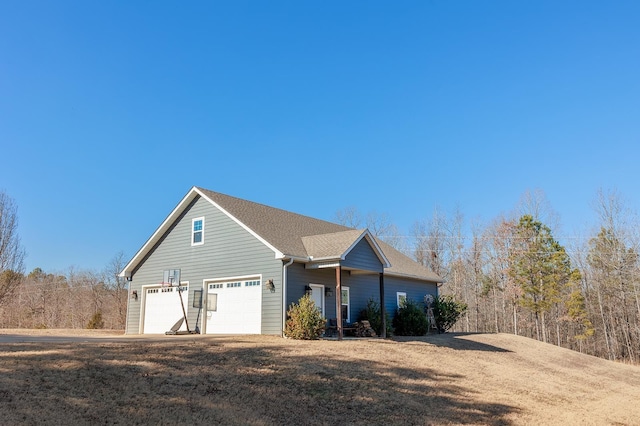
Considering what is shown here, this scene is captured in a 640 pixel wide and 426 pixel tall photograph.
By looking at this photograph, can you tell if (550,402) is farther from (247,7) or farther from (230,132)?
(230,132)

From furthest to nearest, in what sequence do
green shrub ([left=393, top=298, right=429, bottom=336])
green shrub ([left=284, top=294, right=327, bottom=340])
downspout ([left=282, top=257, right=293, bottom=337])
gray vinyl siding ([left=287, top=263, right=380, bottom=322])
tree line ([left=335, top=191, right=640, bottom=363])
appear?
tree line ([left=335, top=191, right=640, bottom=363]), green shrub ([left=393, top=298, right=429, bottom=336]), gray vinyl siding ([left=287, top=263, right=380, bottom=322]), downspout ([left=282, top=257, right=293, bottom=337]), green shrub ([left=284, top=294, right=327, bottom=340])

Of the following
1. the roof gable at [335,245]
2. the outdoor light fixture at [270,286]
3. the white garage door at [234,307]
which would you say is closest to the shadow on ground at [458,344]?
the roof gable at [335,245]

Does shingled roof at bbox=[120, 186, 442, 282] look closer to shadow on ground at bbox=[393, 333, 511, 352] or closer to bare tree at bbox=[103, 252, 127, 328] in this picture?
shadow on ground at bbox=[393, 333, 511, 352]

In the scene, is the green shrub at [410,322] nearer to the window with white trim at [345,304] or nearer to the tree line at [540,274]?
the window with white trim at [345,304]

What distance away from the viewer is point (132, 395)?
816 centimetres

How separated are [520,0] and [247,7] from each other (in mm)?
10844

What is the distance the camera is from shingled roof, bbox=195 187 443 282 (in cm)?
1789

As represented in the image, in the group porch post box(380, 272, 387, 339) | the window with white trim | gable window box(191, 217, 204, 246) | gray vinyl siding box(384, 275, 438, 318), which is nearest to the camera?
porch post box(380, 272, 387, 339)

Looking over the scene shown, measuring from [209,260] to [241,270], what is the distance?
1.96 meters

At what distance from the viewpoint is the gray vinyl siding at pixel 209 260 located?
17.4m

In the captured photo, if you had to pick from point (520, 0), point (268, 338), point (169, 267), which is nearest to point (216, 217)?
point (169, 267)

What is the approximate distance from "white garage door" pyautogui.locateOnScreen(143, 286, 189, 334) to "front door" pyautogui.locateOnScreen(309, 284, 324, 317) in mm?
5795

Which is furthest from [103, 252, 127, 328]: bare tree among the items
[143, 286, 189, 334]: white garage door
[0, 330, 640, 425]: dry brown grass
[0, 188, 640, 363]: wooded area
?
[0, 330, 640, 425]: dry brown grass

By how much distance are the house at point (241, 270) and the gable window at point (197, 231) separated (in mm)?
44
